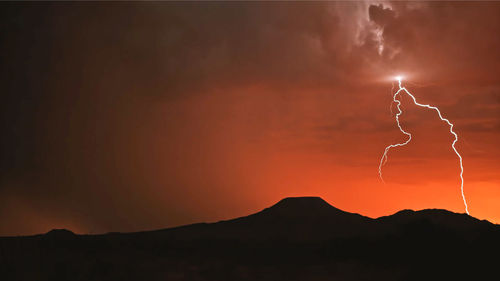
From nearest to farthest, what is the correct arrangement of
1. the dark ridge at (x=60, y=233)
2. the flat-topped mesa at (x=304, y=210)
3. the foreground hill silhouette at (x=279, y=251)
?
the foreground hill silhouette at (x=279, y=251) < the dark ridge at (x=60, y=233) < the flat-topped mesa at (x=304, y=210)

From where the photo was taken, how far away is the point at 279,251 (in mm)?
34469

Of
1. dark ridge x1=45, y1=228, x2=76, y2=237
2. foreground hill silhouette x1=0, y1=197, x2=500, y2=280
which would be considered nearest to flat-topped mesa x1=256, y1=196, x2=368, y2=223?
foreground hill silhouette x1=0, y1=197, x2=500, y2=280

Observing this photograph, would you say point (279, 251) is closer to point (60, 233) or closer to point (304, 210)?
point (304, 210)

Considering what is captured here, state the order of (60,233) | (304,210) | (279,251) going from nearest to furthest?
(279,251) < (60,233) < (304,210)

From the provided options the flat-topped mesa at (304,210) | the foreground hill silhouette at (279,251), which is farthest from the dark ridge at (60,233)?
the flat-topped mesa at (304,210)

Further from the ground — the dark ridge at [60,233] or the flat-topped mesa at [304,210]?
the flat-topped mesa at [304,210]

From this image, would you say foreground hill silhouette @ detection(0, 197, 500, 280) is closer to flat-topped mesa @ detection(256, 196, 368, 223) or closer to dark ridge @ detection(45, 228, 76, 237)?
dark ridge @ detection(45, 228, 76, 237)

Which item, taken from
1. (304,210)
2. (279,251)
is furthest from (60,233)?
(304,210)

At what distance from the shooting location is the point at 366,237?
3569cm

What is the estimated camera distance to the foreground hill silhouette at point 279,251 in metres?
27.1

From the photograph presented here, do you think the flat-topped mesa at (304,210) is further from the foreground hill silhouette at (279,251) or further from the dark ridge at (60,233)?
the dark ridge at (60,233)

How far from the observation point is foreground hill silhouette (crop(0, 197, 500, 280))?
27.1 metres

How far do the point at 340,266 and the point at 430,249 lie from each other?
18.3 feet

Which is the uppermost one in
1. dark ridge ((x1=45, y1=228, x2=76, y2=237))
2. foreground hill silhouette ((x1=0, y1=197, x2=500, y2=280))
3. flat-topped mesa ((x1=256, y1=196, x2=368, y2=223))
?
flat-topped mesa ((x1=256, y1=196, x2=368, y2=223))
